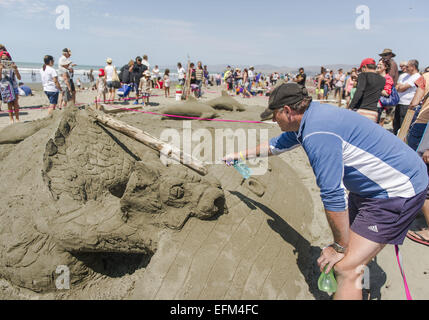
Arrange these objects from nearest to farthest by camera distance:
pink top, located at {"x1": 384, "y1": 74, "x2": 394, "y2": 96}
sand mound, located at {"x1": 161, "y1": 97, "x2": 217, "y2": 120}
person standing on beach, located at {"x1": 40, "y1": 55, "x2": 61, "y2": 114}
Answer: pink top, located at {"x1": 384, "y1": 74, "x2": 394, "y2": 96} < sand mound, located at {"x1": 161, "y1": 97, "x2": 217, "y2": 120} < person standing on beach, located at {"x1": 40, "y1": 55, "x2": 61, "y2": 114}

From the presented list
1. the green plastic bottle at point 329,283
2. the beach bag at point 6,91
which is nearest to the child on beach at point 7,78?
the beach bag at point 6,91

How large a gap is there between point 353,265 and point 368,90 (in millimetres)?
3042

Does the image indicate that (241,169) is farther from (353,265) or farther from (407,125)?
(407,125)

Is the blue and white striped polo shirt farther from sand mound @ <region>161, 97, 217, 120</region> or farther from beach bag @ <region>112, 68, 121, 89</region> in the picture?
beach bag @ <region>112, 68, 121, 89</region>

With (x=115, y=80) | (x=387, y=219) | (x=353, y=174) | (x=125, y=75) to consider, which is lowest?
(x=387, y=219)

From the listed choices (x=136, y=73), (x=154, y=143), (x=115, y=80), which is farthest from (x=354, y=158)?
(x=136, y=73)

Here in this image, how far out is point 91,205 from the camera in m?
2.17

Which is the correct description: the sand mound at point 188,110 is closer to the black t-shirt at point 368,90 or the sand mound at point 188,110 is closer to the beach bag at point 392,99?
the black t-shirt at point 368,90

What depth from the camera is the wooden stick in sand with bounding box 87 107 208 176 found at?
2.61 m

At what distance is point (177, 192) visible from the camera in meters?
2.12

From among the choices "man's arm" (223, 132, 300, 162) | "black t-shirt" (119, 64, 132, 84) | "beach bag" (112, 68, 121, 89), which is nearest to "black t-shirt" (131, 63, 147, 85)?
"black t-shirt" (119, 64, 132, 84)

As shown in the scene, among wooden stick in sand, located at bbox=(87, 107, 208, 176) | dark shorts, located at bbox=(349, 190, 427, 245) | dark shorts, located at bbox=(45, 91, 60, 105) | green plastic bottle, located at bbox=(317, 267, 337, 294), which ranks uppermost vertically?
dark shorts, located at bbox=(45, 91, 60, 105)

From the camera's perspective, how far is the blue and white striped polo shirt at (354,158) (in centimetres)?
158

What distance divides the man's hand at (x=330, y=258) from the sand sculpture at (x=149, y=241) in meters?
0.47
